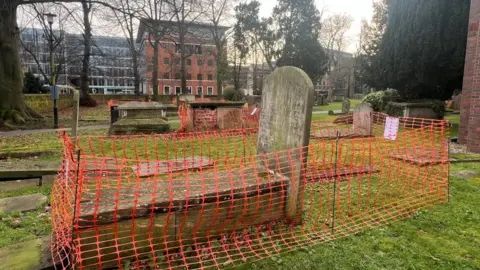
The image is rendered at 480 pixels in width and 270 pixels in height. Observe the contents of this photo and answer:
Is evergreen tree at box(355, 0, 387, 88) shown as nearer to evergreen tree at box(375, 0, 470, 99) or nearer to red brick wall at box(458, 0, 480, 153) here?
evergreen tree at box(375, 0, 470, 99)

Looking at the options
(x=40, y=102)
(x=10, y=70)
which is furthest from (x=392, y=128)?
(x=40, y=102)

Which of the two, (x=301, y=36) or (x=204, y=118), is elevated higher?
(x=301, y=36)

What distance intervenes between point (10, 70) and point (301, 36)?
26187mm

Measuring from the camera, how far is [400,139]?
33.0 feet

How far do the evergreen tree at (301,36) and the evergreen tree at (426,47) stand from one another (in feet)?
50.6

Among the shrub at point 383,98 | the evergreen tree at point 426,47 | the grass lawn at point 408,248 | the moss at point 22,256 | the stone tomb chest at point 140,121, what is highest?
the evergreen tree at point 426,47

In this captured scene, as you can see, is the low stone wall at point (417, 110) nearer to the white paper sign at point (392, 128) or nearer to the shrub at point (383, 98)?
the shrub at point (383, 98)

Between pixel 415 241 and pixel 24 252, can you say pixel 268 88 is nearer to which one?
pixel 415 241

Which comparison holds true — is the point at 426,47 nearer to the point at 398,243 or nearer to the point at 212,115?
the point at 212,115

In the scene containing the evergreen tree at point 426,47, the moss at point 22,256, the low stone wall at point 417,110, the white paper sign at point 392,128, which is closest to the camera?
the moss at point 22,256

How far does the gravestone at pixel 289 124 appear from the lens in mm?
3631

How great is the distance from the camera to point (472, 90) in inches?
351

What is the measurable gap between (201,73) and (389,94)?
48.8m

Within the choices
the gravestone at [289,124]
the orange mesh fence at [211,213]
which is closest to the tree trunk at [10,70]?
the orange mesh fence at [211,213]
